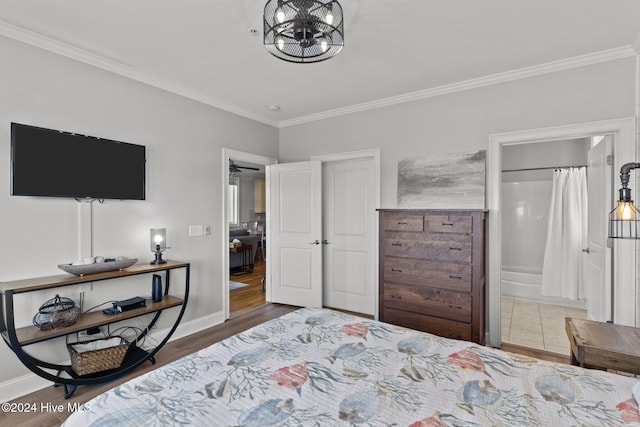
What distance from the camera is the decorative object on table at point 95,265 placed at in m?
2.33

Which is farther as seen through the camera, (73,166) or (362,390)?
(73,166)

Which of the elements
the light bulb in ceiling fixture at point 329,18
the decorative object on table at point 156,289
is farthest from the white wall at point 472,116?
the decorative object on table at point 156,289

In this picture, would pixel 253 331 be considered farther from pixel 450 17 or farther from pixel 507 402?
pixel 450 17

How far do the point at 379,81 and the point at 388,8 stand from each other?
1158 mm

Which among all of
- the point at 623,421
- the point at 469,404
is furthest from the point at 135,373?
the point at 623,421

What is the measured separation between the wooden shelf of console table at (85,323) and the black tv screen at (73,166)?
959mm

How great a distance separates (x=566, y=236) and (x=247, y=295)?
4.62 meters

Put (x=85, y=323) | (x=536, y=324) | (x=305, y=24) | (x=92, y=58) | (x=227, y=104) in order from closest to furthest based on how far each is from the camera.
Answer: (x=305, y=24) → (x=85, y=323) → (x=92, y=58) → (x=536, y=324) → (x=227, y=104)

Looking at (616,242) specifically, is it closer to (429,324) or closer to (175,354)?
(429,324)

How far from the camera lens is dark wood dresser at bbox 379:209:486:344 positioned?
273 centimetres

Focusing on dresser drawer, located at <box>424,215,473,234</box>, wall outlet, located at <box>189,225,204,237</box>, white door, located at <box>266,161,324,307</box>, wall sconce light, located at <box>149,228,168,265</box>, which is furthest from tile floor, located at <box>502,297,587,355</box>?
wall sconce light, located at <box>149,228,168,265</box>

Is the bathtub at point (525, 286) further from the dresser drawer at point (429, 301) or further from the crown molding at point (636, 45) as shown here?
the crown molding at point (636, 45)

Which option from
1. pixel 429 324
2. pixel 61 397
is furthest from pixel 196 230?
pixel 429 324

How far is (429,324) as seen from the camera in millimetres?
2908
